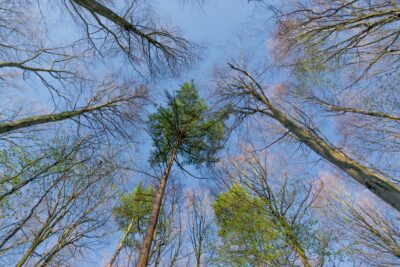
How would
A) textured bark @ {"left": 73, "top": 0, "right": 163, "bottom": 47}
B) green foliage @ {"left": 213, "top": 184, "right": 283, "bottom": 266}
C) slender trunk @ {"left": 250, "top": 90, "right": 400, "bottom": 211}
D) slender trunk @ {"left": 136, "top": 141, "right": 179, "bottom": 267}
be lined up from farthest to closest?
green foliage @ {"left": 213, "top": 184, "right": 283, "bottom": 266} → slender trunk @ {"left": 136, "top": 141, "right": 179, "bottom": 267} → textured bark @ {"left": 73, "top": 0, "right": 163, "bottom": 47} → slender trunk @ {"left": 250, "top": 90, "right": 400, "bottom": 211}

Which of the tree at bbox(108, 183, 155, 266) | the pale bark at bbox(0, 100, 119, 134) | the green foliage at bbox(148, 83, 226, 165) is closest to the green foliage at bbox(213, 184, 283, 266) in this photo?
the green foliage at bbox(148, 83, 226, 165)

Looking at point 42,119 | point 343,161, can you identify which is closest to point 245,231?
point 343,161

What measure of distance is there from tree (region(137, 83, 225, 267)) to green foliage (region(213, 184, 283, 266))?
201 cm

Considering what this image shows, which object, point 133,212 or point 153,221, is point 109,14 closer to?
point 153,221

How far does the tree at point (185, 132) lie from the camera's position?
27.7 feet

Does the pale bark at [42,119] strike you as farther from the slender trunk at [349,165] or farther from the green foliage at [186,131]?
the slender trunk at [349,165]

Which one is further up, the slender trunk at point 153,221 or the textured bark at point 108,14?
the textured bark at point 108,14

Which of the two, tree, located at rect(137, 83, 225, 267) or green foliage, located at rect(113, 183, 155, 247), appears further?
green foliage, located at rect(113, 183, 155, 247)

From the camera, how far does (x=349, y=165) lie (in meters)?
4.02

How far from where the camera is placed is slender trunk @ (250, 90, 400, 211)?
10.5 ft

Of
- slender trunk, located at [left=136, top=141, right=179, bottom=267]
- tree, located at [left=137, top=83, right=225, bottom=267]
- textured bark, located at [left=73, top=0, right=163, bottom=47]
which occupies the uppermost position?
tree, located at [left=137, top=83, right=225, bottom=267]

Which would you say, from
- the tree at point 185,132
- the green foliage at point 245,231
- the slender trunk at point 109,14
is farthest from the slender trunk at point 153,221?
Answer: the slender trunk at point 109,14

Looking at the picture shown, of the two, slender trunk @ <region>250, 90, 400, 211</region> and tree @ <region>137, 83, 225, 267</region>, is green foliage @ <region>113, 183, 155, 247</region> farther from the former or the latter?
slender trunk @ <region>250, 90, 400, 211</region>

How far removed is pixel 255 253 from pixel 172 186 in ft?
12.5
